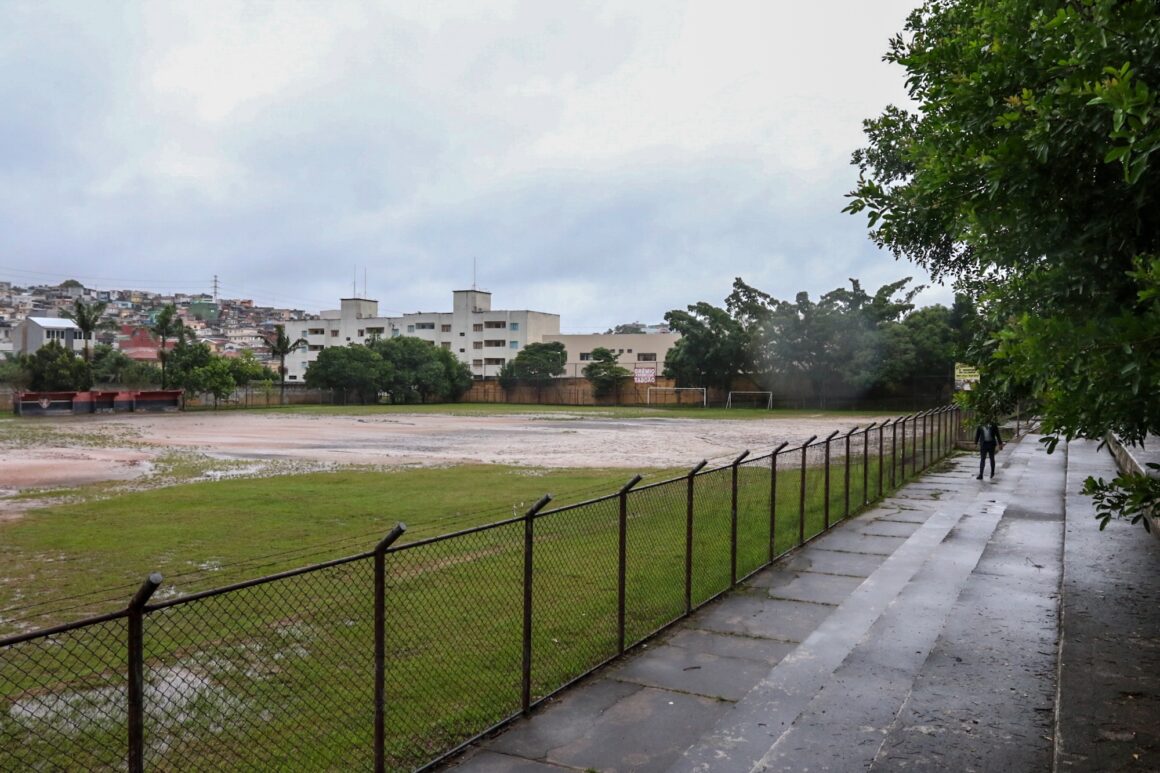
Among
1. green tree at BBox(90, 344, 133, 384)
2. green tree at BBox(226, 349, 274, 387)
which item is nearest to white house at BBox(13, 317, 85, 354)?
green tree at BBox(90, 344, 133, 384)

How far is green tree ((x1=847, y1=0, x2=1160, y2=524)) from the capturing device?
12.5ft

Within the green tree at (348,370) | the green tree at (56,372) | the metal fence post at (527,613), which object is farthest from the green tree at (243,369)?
the metal fence post at (527,613)

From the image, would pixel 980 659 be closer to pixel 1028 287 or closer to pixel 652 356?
pixel 1028 287

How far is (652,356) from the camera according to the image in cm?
11588

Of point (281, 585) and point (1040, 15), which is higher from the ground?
point (1040, 15)

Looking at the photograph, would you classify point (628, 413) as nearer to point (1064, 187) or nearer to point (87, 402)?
point (87, 402)

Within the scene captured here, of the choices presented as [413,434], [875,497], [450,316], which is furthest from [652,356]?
[875,497]

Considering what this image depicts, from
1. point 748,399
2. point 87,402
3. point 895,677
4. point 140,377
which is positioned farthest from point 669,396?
point 895,677

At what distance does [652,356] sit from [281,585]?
351 feet

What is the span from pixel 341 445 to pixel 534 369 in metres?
64.9

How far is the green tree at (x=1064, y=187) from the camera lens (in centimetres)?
380

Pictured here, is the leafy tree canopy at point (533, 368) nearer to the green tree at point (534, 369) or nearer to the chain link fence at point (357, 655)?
the green tree at point (534, 369)

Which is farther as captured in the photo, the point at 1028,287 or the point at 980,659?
the point at 980,659

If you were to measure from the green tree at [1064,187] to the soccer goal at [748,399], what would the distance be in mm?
75609
